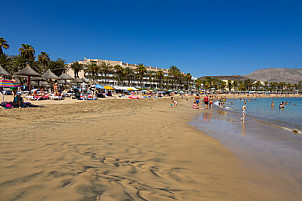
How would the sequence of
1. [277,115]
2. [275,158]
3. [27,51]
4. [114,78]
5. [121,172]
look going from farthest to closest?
1. [114,78]
2. [27,51]
3. [277,115]
4. [275,158]
5. [121,172]

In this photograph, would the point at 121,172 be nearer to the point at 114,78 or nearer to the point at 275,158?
the point at 275,158

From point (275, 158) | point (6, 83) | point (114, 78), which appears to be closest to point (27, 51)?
point (6, 83)

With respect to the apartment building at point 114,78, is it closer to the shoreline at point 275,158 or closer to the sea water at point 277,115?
the sea water at point 277,115

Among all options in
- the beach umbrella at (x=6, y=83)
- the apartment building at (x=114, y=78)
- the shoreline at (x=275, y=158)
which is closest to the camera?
the shoreline at (x=275, y=158)

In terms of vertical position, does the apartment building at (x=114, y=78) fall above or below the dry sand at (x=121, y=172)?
above

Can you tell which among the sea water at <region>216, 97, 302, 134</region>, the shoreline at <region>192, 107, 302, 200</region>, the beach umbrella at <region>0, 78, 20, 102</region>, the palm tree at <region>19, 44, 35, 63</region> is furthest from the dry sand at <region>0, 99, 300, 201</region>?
the palm tree at <region>19, 44, 35, 63</region>

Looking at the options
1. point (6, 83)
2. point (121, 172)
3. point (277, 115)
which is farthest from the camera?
point (277, 115)

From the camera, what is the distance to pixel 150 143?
493cm

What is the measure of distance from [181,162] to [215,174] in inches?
29.6

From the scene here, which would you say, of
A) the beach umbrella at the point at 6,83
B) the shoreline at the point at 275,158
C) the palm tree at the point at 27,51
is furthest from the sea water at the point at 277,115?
the palm tree at the point at 27,51

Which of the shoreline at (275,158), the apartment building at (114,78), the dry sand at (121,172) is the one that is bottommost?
the shoreline at (275,158)

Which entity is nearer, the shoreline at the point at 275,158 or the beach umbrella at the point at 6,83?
the shoreline at the point at 275,158

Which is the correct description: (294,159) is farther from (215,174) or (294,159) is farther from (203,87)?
(203,87)

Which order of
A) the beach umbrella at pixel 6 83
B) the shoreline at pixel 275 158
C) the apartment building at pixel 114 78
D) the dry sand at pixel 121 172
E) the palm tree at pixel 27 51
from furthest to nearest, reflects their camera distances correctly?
1. the apartment building at pixel 114 78
2. the palm tree at pixel 27 51
3. the beach umbrella at pixel 6 83
4. the shoreline at pixel 275 158
5. the dry sand at pixel 121 172
